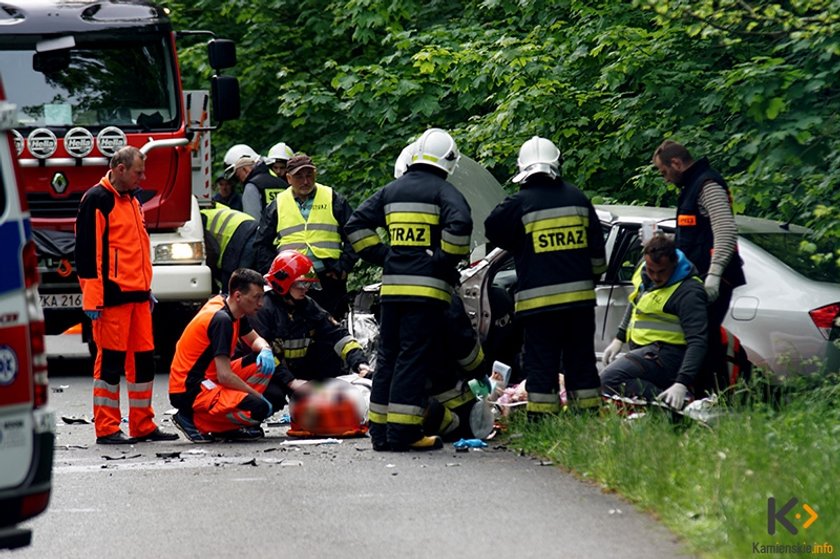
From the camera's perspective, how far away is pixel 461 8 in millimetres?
19359

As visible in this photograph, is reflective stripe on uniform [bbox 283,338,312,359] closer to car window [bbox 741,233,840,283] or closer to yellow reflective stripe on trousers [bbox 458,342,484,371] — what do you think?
yellow reflective stripe on trousers [bbox 458,342,484,371]

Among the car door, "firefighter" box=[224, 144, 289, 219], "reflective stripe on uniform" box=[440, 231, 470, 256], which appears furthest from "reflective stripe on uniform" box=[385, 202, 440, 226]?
"firefighter" box=[224, 144, 289, 219]

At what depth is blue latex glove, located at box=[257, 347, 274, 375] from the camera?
10523mm

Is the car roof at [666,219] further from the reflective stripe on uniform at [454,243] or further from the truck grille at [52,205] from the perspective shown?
the truck grille at [52,205]

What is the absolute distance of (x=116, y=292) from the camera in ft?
35.0

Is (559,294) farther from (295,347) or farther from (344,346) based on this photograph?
(295,347)

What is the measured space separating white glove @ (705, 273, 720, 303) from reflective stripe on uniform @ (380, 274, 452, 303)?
1663mm

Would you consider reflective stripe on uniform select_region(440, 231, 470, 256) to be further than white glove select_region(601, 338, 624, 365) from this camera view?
No

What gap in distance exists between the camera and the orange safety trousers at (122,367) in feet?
35.1

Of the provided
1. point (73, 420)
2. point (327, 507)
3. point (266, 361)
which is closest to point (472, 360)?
point (266, 361)

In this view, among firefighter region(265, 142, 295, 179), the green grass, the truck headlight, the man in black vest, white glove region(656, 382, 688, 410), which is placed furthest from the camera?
firefighter region(265, 142, 295, 179)

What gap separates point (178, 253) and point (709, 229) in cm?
572

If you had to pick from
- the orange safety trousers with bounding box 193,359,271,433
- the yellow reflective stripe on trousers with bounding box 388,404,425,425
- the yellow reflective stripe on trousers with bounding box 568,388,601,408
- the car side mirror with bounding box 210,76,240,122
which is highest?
the car side mirror with bounding box 210,76,240,122

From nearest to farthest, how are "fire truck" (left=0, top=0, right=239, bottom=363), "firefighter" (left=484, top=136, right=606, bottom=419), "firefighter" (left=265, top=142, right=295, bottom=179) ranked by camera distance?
"firefighter" (left=484, top=136, right=606, bottom=419) → "fire truck" (left=0, top=0, right=239, bottom=363) → "firefighter" (left=265, top=142, right=295, bottom=179)
